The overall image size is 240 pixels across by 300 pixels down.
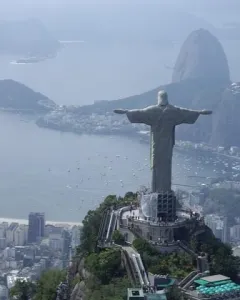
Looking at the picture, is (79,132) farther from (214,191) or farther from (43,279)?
(43,279)

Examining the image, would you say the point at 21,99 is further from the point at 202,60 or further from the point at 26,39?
the point at 26,39

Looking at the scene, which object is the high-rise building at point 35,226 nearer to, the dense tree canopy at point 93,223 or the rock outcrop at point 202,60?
the dense tree canopy at point 93,223

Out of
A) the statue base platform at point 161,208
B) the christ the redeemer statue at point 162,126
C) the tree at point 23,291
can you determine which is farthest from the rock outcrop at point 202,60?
the tree at point 23,291

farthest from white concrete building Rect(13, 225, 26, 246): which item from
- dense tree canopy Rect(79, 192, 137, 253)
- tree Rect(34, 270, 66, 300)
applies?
tree Rect(34, 270, 66, 300)

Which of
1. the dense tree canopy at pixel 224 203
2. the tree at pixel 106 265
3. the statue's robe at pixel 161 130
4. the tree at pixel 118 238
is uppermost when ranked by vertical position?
the statue's robe at pixel 161 130

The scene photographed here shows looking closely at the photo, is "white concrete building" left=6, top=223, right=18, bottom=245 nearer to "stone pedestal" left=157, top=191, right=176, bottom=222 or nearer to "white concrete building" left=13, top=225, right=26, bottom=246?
"white concrete building" left=13, top=225, right=26, bottom=246

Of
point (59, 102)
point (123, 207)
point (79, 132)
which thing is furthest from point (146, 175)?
point (59, 102)

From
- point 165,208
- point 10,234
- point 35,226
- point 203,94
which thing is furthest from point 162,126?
point 203,94
